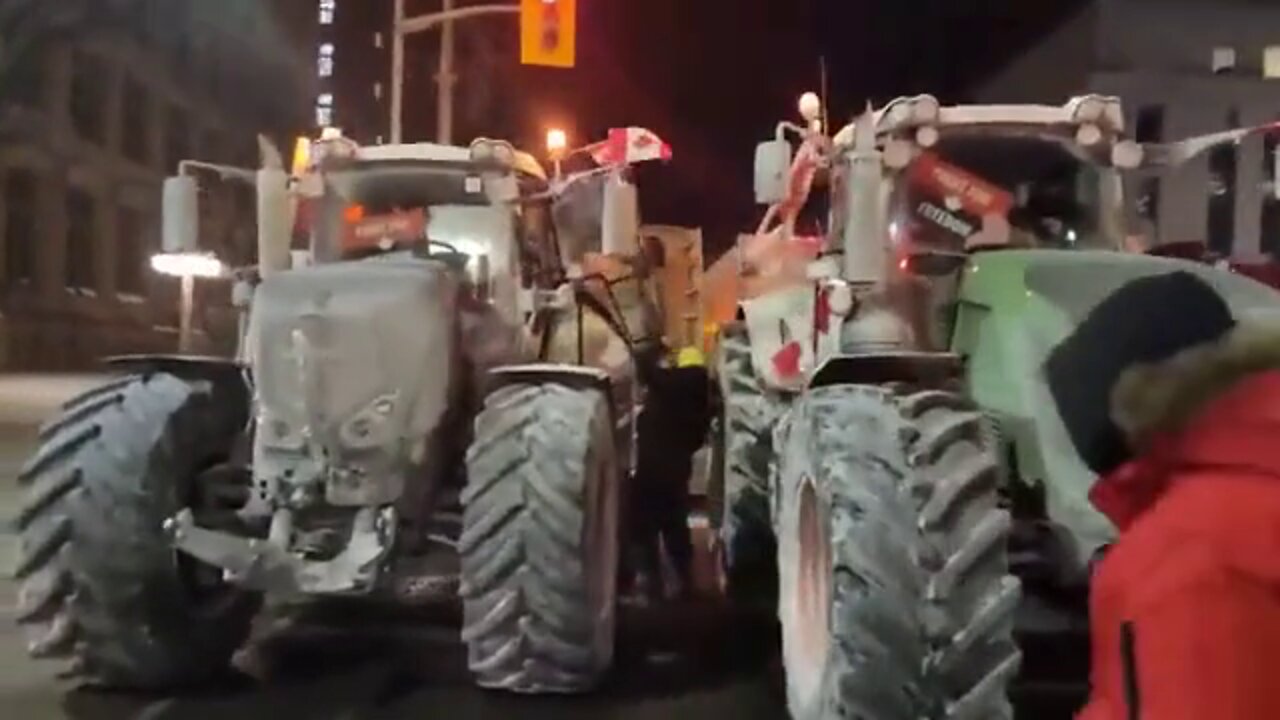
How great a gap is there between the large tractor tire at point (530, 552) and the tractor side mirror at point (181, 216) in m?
2.13

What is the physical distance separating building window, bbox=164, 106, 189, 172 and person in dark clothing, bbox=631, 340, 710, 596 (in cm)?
3047

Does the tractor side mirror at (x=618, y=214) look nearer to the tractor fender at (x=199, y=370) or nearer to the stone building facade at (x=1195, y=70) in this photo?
the tractor fender at (x=199, y=370)

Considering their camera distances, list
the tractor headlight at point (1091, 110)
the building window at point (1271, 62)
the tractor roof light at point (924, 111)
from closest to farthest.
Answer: the tractor roof light at point (924, 111)
the tractor headlight at point (1091, 110)
the building window at point (1271, 62)

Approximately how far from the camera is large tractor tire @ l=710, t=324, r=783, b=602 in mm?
9711

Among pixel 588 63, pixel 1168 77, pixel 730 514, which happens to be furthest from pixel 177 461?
pixel 588 63

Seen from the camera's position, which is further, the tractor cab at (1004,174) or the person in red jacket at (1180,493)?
the tractor cab at (1004,174)

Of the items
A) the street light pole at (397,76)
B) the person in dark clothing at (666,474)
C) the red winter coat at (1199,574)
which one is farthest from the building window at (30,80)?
the red winter coat at (1199,574)

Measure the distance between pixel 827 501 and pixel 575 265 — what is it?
4850mm

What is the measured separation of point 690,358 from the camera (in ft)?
46.5

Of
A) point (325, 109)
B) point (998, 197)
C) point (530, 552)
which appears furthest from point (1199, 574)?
point (325, 109)

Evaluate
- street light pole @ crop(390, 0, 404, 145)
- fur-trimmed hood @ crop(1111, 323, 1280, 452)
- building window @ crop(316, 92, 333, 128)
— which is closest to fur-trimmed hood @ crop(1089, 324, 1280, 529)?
fur-trimmed hood @ crop(1111, 323, 1280, 452)

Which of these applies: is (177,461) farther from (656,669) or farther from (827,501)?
(827,501)

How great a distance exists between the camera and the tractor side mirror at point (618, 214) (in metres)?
9.22

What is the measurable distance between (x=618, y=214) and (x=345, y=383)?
6.44 ft
